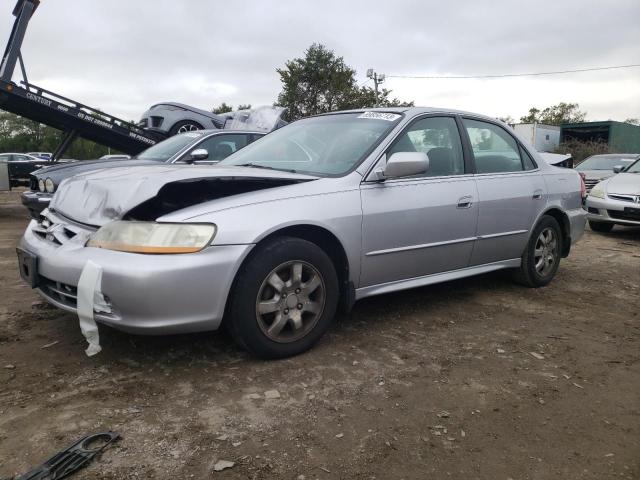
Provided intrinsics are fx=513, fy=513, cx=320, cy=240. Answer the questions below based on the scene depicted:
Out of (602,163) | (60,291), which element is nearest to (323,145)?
(60,291)

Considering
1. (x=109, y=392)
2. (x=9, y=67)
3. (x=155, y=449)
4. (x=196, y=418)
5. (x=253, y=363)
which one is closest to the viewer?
(x=155, y=449)

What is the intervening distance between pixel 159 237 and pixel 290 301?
81 cm

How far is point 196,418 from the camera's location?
7.54ft

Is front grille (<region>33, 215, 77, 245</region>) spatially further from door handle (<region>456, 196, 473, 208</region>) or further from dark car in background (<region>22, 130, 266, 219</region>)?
dark car in background (<region>22, 130, 266, 219</region>)

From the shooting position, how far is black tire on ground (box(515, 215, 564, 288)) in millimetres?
4488

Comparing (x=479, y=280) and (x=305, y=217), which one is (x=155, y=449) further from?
(x=479, y=280)

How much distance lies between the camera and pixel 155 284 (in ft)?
8.01

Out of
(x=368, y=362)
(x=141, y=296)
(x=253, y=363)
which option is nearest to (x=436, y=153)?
(x=368, y=362)

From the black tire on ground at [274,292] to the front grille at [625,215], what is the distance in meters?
6.70

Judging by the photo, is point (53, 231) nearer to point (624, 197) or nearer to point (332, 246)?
point (332, 246)

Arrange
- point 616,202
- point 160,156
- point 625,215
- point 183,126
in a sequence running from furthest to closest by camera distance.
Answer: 1. point 183,126
2. point 616,202
3. point 625,215
4. point 160,156

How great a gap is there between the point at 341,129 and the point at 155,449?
248cm

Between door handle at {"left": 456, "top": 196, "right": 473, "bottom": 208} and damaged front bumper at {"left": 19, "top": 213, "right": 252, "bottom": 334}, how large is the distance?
1.78 m

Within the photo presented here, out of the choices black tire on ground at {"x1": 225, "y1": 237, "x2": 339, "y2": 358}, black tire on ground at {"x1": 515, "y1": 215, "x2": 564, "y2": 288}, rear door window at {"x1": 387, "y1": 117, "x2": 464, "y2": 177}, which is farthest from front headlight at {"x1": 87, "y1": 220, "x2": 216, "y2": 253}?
black tire on ground at {"x1": 515, "y1": 215, "x2": 564, "y2": 288}
